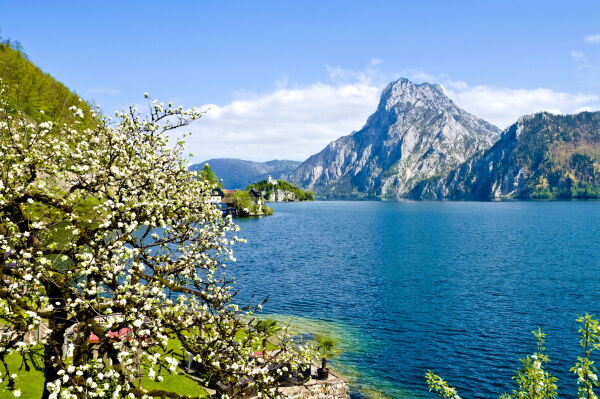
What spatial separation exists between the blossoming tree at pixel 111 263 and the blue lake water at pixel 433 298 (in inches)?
987

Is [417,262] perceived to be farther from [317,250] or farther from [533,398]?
[533,398]

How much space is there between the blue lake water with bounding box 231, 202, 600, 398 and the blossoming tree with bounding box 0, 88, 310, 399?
25.1 m

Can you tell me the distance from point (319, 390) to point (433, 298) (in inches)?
1463

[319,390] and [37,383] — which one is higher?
[37,383]

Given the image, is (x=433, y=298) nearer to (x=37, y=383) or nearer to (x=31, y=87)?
(x=37, y=383)

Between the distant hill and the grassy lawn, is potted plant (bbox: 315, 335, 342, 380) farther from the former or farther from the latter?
the distant hill

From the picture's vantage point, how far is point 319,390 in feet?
101

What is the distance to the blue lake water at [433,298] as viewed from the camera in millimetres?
39781

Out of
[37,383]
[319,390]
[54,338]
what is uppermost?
[54,338]

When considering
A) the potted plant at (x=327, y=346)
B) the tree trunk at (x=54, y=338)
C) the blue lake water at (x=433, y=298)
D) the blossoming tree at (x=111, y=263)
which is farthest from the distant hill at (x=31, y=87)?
the tree trunk at (x=54, y=338)

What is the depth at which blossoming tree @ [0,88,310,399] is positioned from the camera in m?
11.8

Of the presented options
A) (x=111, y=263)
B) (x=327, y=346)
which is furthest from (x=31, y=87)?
(x=111, y=263)

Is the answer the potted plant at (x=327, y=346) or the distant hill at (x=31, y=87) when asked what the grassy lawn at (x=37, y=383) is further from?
the distant hill at (x=31, y=87)

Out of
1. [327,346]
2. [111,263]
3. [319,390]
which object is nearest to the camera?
[111,263]
